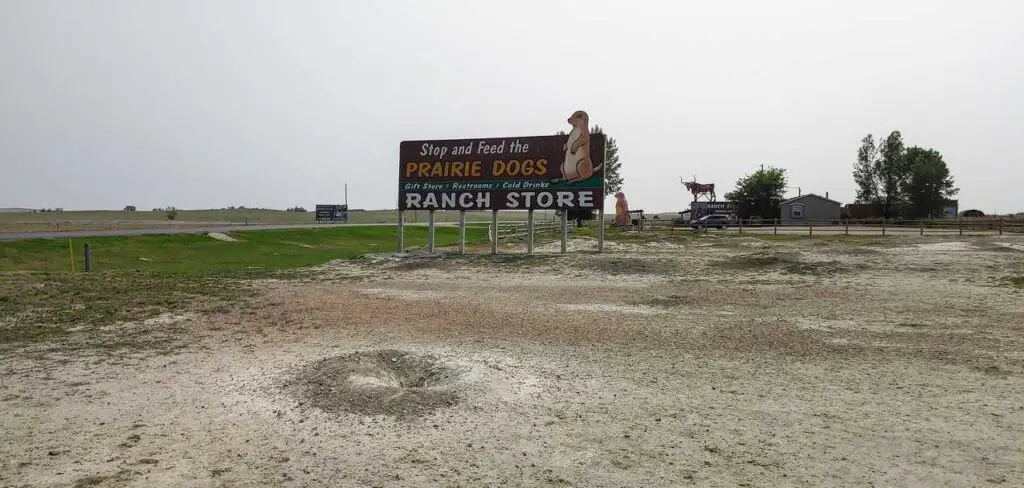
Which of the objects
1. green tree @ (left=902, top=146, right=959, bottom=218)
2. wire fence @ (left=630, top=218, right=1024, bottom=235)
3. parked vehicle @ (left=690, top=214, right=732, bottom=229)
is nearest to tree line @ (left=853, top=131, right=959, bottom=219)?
green tree @ (left=902, top=146, right=959, bottom=218)

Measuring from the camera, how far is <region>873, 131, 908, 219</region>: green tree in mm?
70250

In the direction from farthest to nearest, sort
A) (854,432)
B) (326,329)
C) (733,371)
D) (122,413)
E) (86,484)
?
(326,329)
(733,371)
(122,413)
(854,432)
(86,484)

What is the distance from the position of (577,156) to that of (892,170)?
66762mm

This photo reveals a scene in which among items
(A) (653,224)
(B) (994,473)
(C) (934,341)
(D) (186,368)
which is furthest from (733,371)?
(A) (653,224)

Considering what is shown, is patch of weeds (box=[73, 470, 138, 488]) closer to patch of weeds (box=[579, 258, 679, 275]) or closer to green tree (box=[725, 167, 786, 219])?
patch of weeds (box=[579, 258, 679, 275])

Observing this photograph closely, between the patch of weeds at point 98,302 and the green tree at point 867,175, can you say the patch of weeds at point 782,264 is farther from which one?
the green tree at point 867,175

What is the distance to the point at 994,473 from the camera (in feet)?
13.9

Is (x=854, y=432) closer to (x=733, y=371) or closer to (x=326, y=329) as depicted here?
(x=733, y=371)

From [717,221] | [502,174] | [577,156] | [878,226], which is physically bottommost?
[878,226]

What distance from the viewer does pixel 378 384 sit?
654cm

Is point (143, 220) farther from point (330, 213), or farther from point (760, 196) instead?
point (760, 196)

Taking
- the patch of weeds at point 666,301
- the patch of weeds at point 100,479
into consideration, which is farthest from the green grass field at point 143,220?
the patch of weeds at point 100,479

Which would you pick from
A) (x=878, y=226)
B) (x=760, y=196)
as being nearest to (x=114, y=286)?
(x=878, y=226)

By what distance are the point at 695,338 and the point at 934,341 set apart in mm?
3626
